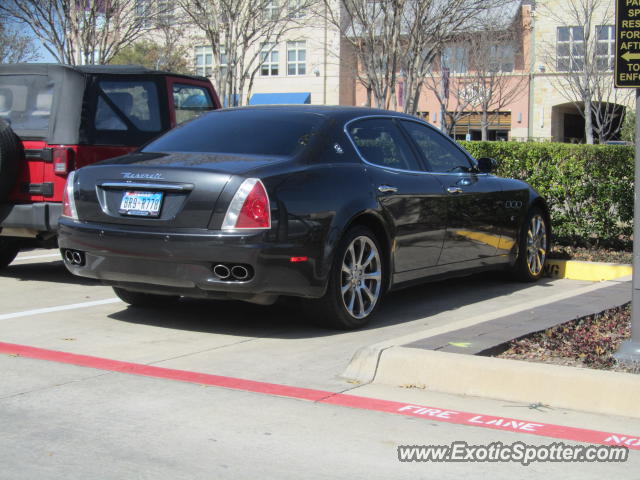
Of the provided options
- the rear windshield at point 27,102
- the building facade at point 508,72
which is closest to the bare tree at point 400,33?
the building facade at point 508,72

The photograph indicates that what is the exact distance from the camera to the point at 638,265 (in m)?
5.50

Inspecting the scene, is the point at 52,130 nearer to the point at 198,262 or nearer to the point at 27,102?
the point at 27,102

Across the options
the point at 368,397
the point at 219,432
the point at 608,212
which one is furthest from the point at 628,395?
the point at 608,212

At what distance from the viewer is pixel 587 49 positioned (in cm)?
3731

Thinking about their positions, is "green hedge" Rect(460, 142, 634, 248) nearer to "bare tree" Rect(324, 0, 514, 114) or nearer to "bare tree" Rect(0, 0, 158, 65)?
"bare tree" Rect(324, 0, 514, 114)

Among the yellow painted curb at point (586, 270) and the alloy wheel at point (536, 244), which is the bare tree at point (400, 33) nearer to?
the yellow painted curb at point (586, 270)

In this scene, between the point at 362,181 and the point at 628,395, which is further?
the point at 362,181

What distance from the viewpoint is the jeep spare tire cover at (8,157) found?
820cm

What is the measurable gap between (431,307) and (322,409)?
131 inches

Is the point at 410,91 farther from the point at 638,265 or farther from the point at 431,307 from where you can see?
the point at 638,265

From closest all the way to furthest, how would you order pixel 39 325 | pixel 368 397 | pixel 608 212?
pixel 368 397, pixel 39 325, pixel 608 212

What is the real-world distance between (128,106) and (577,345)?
Result: 5.12 metres

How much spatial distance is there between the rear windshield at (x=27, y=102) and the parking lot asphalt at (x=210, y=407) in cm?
177

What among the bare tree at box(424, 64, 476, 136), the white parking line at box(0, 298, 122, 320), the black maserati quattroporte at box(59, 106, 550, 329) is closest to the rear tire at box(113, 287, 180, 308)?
the black maserati quattroporte at box(59, 106, 550, 329)
